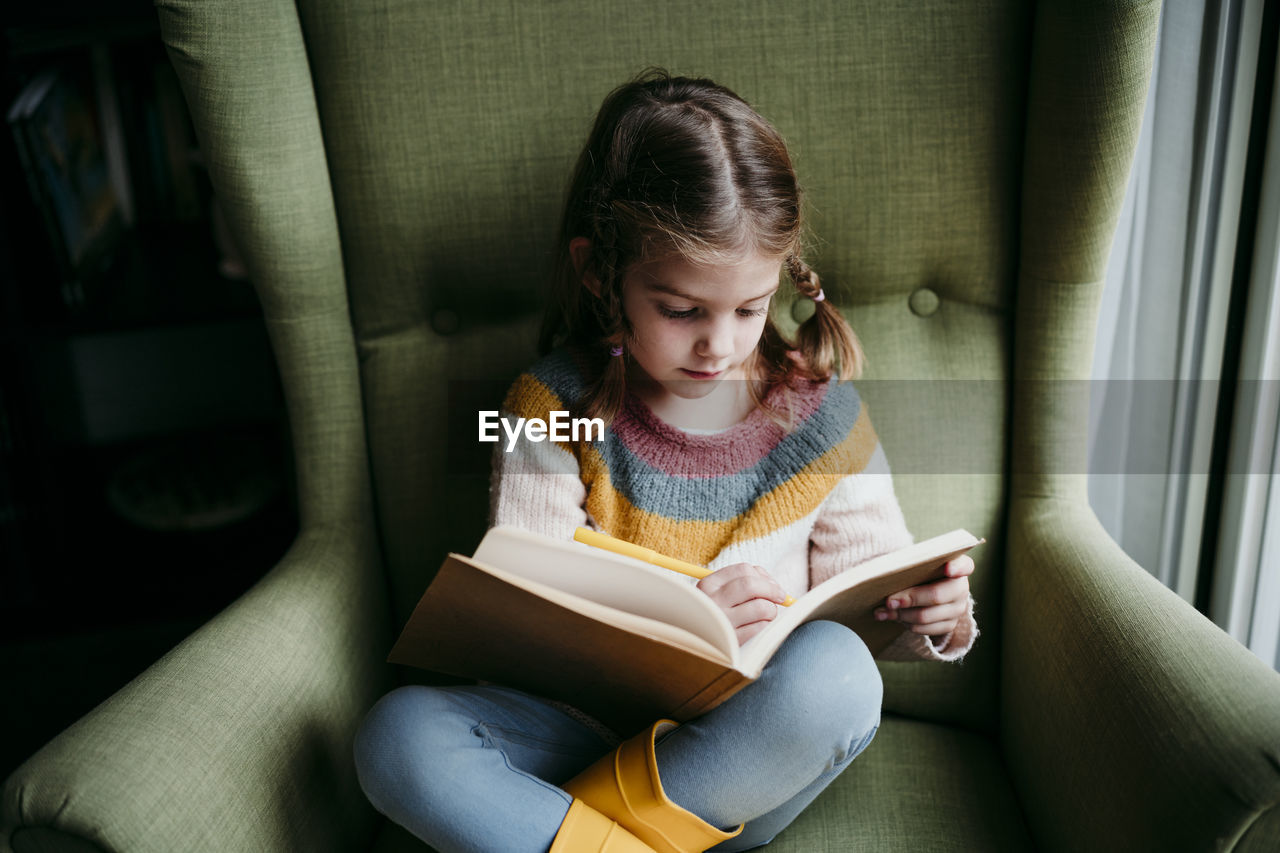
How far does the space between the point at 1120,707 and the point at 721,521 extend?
0.37 meters

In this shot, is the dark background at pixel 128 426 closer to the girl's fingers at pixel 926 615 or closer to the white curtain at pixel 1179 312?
the girl's fingers at pixel 926 615

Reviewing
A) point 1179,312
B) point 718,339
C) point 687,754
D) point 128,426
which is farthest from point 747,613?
point 128,426

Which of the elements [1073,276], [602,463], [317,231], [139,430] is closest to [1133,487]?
[1073,276]

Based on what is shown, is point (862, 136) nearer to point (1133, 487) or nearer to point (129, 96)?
point (1133, 487)

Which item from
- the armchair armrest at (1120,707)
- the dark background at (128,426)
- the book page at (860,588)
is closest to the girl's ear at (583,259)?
the book page at (860,588)

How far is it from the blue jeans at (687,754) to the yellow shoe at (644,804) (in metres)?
0.01

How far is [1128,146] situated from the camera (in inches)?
34.1

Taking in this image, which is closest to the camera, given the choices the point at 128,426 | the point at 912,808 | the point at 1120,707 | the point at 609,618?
the point at 609,618

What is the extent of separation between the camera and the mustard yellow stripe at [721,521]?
89 centimetres

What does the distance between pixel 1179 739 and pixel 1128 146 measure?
543 mm

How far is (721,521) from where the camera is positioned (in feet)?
2.97

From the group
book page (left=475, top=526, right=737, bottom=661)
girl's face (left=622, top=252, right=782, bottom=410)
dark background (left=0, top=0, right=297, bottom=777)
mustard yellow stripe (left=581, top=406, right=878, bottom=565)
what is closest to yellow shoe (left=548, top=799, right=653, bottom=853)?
book page (left=475, top=526, right=737, bottom=661)

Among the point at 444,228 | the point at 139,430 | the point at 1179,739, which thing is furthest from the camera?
the point at 139,430

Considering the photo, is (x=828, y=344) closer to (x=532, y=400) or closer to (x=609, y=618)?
(x=532, y=400)
